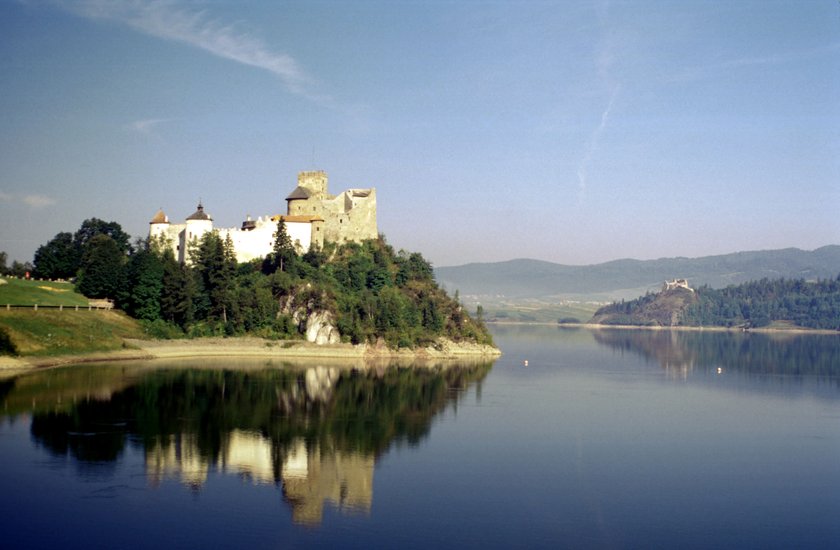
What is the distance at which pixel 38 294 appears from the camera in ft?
267

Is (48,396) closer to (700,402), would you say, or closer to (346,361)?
(346,361)

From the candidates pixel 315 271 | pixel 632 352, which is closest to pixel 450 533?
pixel 315 271

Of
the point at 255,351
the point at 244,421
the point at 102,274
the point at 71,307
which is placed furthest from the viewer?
the point at 102,274

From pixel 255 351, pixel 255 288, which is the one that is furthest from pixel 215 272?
pixel 255 351

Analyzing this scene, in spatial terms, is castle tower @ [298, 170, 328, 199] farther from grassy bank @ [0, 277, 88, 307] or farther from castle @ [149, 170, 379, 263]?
grassy bank @ [0, 277, 88, 307]

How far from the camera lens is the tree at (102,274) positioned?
3425 inches

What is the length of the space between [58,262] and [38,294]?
15016 millimetres

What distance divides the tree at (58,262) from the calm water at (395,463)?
2844 cm

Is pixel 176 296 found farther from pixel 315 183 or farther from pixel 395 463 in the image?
pixel 395 463

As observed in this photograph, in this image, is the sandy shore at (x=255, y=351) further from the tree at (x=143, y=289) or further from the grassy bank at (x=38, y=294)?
the grassy bank at (x=38, y=294)

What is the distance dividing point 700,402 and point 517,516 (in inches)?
1601

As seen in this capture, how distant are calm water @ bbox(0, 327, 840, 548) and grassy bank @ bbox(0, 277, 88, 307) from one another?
44.3 ft

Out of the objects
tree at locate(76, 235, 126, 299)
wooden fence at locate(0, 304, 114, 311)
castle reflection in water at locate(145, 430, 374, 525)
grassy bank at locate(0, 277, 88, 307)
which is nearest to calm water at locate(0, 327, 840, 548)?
castle reflection in water at locate(145, 430, 374, 525)

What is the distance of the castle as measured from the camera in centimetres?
9412
